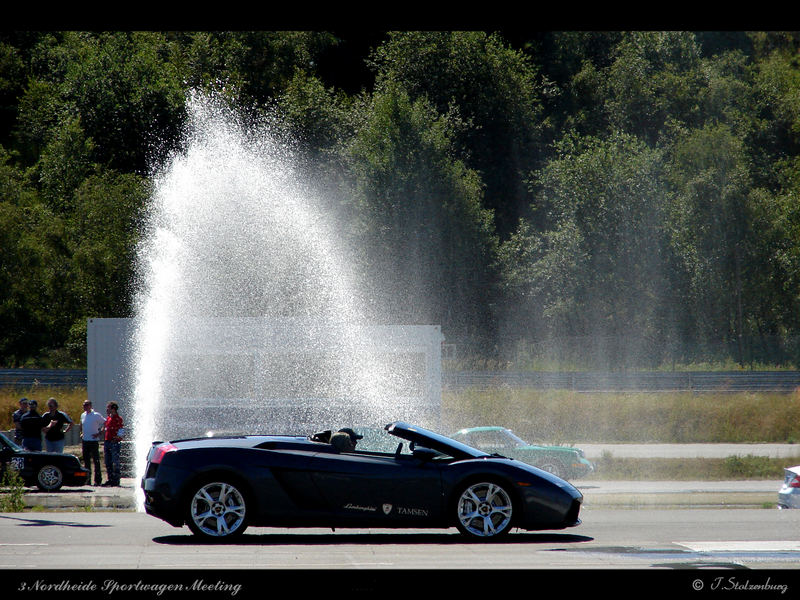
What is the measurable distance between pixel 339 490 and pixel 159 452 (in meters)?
1.85

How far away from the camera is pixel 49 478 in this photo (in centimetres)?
1788

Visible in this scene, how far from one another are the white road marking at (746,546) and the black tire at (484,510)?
5.57 ft

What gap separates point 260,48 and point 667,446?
139 feet

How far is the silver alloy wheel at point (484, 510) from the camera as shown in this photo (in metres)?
9.79

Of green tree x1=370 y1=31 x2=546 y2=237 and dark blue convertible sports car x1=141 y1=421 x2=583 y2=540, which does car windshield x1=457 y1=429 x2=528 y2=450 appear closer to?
dark blue convertible sports car x1=141 y1=421 x2=583 y2=540

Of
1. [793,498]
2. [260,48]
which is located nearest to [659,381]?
[793,498]

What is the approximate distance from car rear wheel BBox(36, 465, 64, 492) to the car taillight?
339 inches

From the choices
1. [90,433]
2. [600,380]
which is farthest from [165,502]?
[600,380]

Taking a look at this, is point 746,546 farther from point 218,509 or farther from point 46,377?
point 46,377

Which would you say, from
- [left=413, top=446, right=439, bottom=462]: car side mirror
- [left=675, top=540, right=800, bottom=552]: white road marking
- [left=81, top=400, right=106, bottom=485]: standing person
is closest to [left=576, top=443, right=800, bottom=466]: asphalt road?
[left=81, top=400, right=106, bottom=485]: standing person

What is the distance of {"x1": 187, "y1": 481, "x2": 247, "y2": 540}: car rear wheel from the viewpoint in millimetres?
9602

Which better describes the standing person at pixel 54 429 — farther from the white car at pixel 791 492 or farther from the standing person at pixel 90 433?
the white car at pixel 791 492
